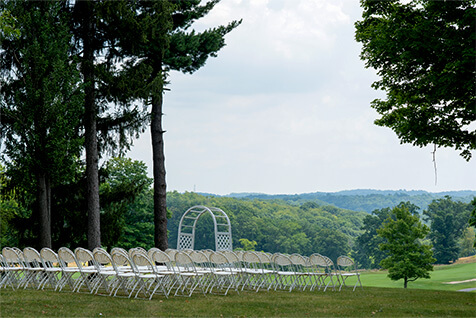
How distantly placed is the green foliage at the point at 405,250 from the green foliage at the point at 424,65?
1354cm

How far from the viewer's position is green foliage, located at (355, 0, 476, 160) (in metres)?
11.0

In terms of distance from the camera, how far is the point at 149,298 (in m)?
8.70

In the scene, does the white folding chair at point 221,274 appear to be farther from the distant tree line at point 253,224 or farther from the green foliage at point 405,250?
the green foliage at point 405,250

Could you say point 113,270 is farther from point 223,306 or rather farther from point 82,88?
point 82,88

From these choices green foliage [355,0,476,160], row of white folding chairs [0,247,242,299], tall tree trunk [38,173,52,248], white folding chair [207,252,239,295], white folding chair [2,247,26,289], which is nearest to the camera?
row of white folding chairs [0,247,242,299]

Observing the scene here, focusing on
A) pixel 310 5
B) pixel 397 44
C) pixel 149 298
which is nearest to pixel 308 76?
pixel 310 5

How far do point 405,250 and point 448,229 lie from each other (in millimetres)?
41911

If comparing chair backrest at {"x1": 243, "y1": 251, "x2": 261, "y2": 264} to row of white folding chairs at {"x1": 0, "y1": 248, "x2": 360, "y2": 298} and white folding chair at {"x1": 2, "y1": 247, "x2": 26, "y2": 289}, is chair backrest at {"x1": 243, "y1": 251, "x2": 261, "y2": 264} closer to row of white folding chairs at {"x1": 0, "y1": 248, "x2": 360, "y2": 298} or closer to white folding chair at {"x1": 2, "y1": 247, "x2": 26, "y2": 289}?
row of white folding chairs at {"x1": 0, "y1": 248, "x2": 360, "y2": 298}

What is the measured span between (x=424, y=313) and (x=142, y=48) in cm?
1106

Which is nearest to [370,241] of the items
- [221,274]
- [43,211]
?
[43,211]

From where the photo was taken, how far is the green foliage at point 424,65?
36.2ft

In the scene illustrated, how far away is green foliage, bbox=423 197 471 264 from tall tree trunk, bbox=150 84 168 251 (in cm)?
5341

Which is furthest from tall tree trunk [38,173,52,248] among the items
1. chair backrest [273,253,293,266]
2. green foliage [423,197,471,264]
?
green foliage [423,197,471,264]

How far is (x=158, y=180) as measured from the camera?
645 inches
